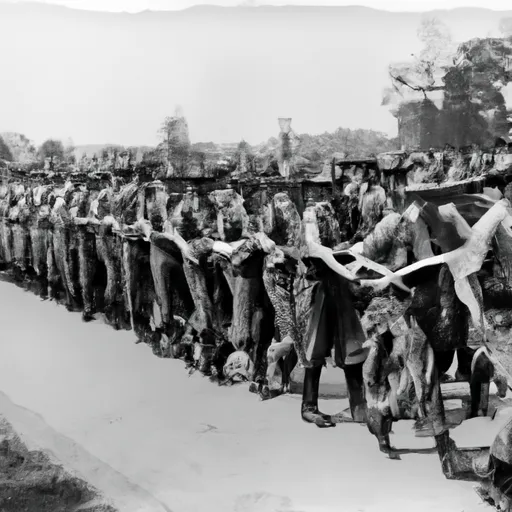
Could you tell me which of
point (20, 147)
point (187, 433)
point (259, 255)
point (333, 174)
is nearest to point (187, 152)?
point (259, 255)

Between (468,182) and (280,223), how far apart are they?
121cm

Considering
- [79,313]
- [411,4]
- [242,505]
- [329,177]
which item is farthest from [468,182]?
[79,313]

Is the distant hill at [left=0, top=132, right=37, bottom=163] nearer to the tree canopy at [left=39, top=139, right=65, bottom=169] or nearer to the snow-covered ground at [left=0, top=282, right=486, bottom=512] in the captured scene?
the tree canopy at [left=39, top=139, right=65, bottom=169]

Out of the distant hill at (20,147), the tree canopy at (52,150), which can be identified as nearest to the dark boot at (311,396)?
the tree canopy at (52,150)

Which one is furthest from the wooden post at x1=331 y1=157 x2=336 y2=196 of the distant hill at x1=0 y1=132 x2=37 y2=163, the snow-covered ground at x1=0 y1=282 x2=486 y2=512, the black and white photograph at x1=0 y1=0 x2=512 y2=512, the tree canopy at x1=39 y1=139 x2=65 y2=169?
the distant hill at x1=0 y1=132 x2=37 y2=163

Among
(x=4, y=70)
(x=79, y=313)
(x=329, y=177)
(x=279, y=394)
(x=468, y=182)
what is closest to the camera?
(x=468, y=182)

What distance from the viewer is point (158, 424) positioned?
5.24m

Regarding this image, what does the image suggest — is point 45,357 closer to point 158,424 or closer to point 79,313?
point 79,313

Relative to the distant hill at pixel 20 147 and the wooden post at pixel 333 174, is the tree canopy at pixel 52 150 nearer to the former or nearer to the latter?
the distant hill at pixel 20 147

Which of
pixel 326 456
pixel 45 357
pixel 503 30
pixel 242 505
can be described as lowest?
pixel 242 505

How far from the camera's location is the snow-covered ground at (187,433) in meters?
4.60

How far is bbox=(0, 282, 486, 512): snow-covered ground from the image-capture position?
15.1ft

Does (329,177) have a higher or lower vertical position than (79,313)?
higher

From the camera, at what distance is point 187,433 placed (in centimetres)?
515
